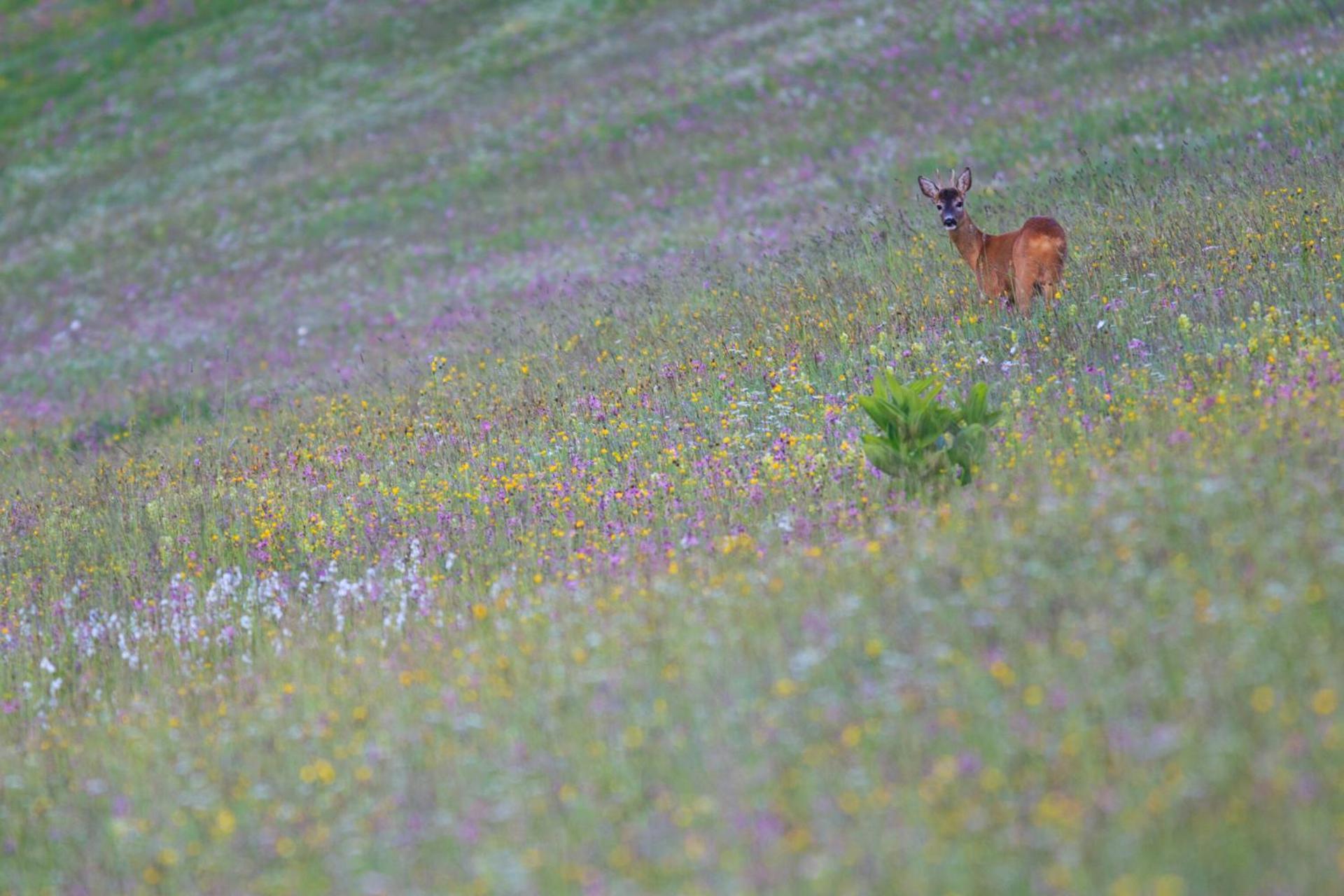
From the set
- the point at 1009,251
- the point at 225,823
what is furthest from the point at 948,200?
the point at 225,823

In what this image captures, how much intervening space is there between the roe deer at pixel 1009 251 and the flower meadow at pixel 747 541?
364mm

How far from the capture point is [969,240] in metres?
11.6

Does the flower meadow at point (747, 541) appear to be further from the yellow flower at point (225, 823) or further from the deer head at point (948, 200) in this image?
the deer head at point (948, 200)

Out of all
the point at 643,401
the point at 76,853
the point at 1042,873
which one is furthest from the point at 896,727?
the point at 643,401

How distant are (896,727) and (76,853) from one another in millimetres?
3492

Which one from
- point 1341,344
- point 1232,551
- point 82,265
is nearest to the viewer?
point 1232,551

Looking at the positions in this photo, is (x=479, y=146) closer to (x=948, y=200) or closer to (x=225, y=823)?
(x=948, y=200)

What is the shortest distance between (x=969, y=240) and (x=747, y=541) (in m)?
5.51

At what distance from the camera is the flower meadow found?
14.0ft

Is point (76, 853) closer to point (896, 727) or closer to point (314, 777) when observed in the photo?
point (314, 777)

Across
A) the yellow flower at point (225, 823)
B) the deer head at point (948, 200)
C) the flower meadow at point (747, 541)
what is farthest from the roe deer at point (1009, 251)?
the yellow flower at point (225, 823)

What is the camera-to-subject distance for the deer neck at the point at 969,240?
1144cm

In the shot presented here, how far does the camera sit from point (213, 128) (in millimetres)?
33719

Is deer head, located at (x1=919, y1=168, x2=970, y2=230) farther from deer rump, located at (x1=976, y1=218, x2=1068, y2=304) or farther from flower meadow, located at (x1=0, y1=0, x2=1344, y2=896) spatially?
flower meadow, located at (x1=0, y1=0, x2=1344, y2=896)
